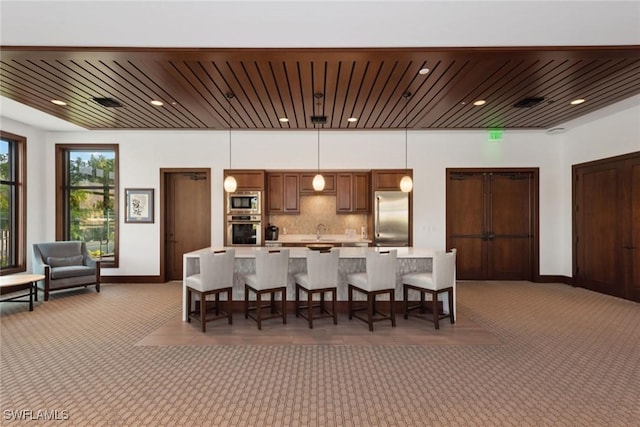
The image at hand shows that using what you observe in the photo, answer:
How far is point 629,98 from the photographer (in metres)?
4.82

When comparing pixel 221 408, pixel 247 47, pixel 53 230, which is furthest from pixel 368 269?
pixel 53 230

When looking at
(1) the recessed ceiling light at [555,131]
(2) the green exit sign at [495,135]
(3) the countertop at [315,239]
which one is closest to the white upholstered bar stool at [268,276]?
(3) the countertop at [315,239]

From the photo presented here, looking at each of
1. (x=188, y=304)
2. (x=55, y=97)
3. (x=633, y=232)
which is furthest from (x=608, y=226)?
(x=55, y=97)

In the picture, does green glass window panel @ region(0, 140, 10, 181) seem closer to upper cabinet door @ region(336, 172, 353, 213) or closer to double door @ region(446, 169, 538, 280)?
upper cabinet door @ region(336, 172, 353, 213)

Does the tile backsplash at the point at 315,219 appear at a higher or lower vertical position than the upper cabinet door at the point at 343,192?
lower

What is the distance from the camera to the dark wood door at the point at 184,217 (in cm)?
711

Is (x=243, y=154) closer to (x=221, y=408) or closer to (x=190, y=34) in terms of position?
(x=190, y=34)

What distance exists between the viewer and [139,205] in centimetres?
689

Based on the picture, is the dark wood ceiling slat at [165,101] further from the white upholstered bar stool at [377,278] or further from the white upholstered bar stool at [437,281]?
the white upholstered bar stool at [437,281]

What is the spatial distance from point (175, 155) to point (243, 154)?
1.41 metres

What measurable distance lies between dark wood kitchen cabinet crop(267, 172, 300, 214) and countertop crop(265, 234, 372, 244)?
21.5 inches

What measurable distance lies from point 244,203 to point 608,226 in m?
6.64

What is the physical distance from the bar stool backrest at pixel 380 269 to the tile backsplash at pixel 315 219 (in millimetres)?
3212

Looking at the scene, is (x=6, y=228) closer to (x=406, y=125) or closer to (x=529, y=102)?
(x=406, y=125)
